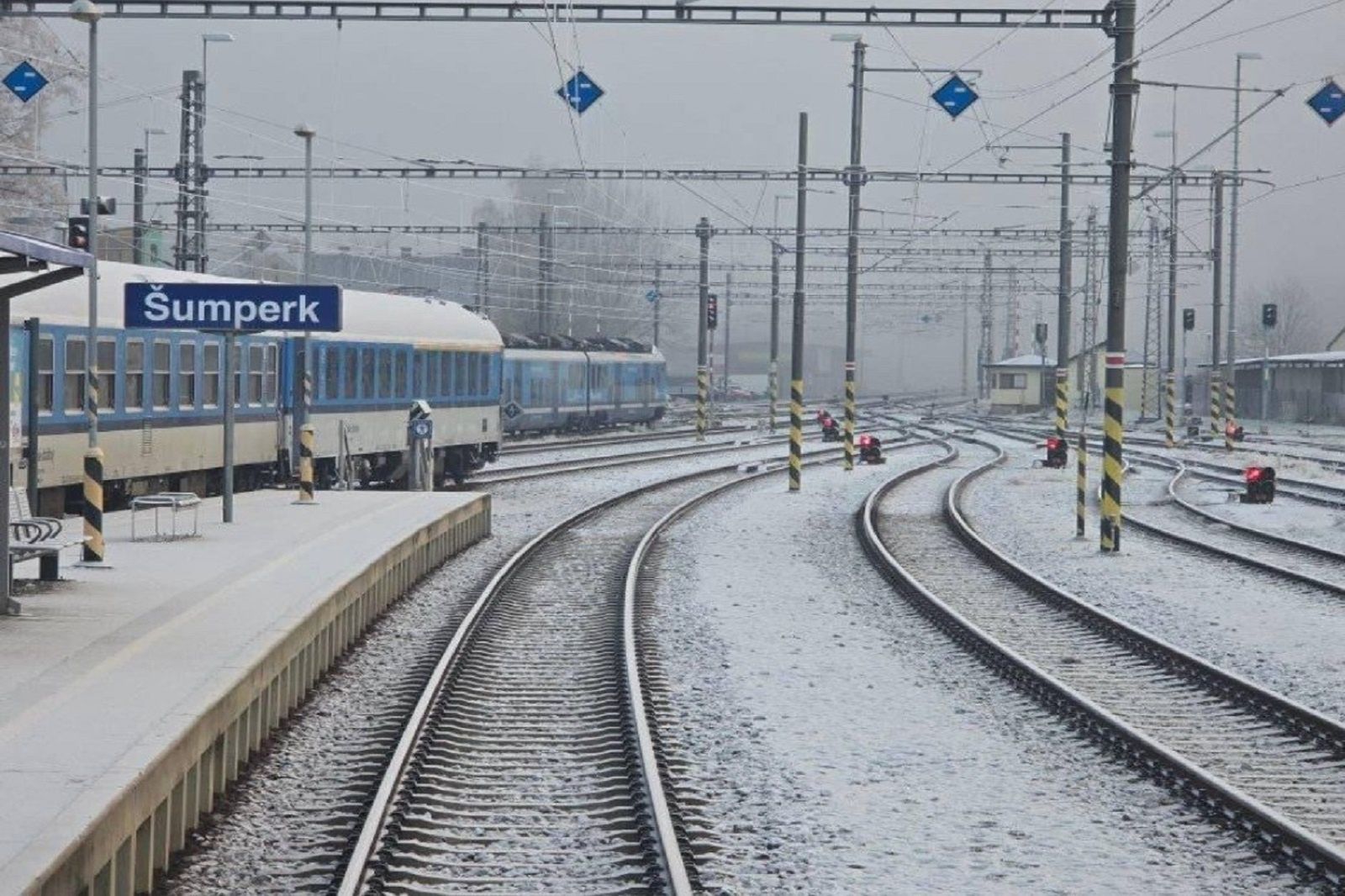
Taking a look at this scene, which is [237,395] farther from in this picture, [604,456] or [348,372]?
[604,456]

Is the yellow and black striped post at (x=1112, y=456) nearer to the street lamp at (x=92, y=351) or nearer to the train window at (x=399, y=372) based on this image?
the street lamp at (x=92, y=351)

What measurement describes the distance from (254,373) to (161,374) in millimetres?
3339

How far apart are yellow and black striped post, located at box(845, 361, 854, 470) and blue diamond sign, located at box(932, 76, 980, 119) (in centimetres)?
1008

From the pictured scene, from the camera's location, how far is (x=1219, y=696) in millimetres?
13109

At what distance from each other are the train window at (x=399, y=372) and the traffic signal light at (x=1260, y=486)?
14676 mm

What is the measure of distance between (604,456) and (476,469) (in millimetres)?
7526

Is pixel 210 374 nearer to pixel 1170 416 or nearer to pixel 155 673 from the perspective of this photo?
pixel 155 673

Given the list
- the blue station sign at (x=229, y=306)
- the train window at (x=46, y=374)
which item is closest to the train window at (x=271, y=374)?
the train window at (x=46, y=374)

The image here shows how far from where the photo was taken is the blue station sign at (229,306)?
19750 millimetres

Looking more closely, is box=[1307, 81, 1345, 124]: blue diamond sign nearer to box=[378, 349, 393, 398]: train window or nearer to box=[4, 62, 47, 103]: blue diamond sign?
box=[378, 349, 393, 398]: train window

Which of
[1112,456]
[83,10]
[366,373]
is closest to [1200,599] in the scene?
[1112,456]

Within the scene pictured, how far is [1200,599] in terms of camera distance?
63.0 ft

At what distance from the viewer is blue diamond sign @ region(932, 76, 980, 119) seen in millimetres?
27078

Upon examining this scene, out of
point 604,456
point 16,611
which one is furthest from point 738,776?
point 604,456
